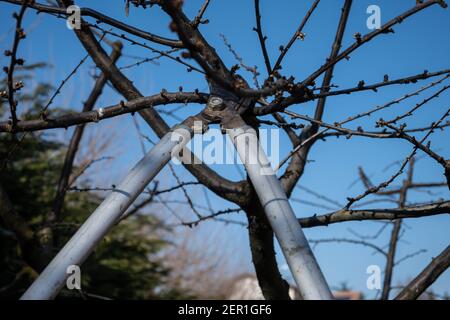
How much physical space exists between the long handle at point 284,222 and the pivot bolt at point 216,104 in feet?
0.51

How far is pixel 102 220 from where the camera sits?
125cm

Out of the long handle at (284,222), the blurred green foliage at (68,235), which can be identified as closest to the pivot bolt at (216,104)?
the long handle at (284,222)

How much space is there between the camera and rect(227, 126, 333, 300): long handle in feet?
3.76

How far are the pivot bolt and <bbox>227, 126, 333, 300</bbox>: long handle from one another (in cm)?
15

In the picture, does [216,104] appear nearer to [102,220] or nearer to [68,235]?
[102,220]

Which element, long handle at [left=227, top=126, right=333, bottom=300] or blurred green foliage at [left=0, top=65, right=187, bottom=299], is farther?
blurred green foliage at [left=0, top=65, right=187, bottom=299]

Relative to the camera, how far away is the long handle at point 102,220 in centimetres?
117

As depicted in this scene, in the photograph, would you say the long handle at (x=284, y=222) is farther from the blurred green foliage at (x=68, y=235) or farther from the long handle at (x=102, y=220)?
the blurred green foliage at (x=68, y=235)

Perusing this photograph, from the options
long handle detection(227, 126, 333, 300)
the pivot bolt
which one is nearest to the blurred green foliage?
the pivot bolt

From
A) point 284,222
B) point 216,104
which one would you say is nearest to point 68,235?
point 216,104

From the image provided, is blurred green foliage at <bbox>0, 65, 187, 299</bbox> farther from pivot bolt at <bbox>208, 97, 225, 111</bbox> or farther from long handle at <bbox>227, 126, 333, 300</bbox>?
long handle at <bbox>227, 126, 333, 300</bbox>
